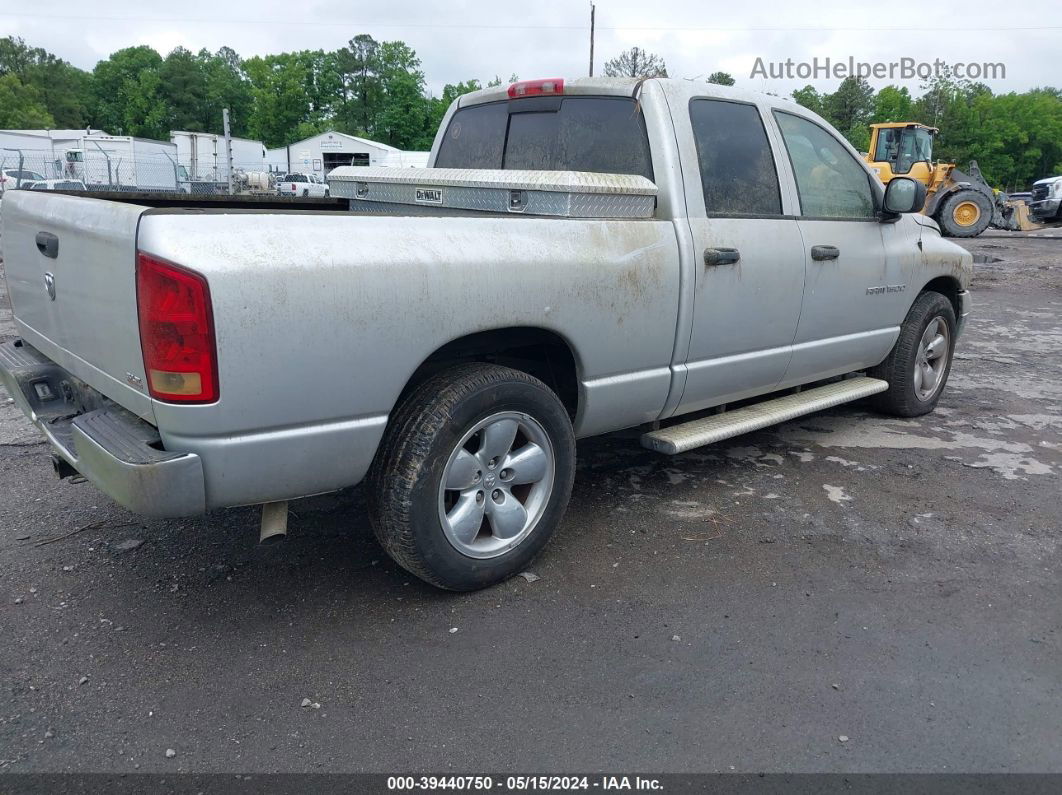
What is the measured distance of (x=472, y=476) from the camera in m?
3.12

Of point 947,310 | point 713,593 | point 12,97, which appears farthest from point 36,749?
point 12,97

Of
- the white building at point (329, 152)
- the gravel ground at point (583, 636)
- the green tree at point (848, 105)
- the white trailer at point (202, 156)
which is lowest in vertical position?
the gravel ground at point (583, 636)

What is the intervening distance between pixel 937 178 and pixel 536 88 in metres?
21.2

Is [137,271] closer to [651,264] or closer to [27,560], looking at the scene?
[27,560]

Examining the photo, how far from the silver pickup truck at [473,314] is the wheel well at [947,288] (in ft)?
1.96

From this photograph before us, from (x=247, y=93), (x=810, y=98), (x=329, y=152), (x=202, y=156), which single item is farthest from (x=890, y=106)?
(x=247, y=93)

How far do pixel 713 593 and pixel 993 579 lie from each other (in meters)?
1.20

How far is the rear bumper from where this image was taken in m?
2.49

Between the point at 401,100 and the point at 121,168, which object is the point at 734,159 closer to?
the point at 121,168

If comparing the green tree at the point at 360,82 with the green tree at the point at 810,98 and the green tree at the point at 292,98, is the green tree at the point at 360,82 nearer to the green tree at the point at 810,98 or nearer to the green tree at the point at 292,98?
the green tree at the point at 292,98

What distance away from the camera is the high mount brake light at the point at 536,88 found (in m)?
4.20

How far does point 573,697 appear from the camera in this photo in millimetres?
2658

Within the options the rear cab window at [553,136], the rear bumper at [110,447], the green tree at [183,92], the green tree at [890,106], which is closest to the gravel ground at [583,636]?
the rear bumper at [110,447]

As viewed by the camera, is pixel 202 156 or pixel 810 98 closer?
pixel 202 156
